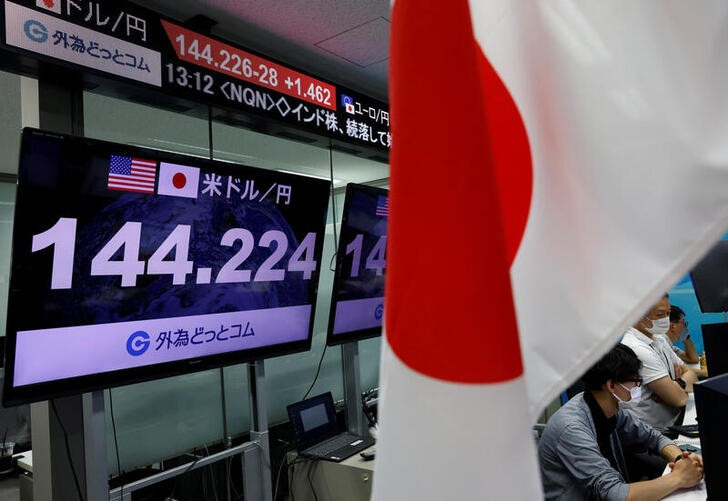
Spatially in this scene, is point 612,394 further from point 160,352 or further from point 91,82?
point 91,82

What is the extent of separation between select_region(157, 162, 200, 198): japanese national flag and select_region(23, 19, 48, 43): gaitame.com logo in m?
0.90

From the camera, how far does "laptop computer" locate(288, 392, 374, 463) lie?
2809 mm

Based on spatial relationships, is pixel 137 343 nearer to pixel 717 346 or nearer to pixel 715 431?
pixel 715 431

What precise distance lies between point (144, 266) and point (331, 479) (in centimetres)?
156

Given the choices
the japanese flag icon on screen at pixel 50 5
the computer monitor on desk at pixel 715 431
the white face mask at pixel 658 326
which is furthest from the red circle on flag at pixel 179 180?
the white face mask at pixel 658 326

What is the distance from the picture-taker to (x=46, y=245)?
1601 millimetres

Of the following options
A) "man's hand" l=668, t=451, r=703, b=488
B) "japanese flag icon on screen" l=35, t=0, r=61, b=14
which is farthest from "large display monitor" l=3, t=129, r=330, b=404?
"man's hand" l=668, t=451, r=703, b=488

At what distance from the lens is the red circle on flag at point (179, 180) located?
197 centimetres

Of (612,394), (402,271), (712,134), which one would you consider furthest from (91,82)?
→ (612,394)

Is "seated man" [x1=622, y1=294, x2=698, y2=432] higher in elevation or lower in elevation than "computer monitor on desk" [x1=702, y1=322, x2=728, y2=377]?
lower

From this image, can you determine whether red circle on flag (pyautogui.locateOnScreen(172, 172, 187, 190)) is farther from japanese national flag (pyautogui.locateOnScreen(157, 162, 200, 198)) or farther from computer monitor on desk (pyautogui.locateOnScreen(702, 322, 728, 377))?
computer monitor on desk (pyautogui.locateOnScreen(702, 322, 728, 377))

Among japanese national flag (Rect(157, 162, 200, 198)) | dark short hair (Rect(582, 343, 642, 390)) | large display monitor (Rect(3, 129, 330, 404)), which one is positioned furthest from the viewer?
dark short hair (Rect(582, 343, 642, 390))

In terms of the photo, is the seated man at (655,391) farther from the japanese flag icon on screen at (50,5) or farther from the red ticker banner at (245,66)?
the japanese flag icon on screen at (50,5)

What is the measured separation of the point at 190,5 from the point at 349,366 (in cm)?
230
